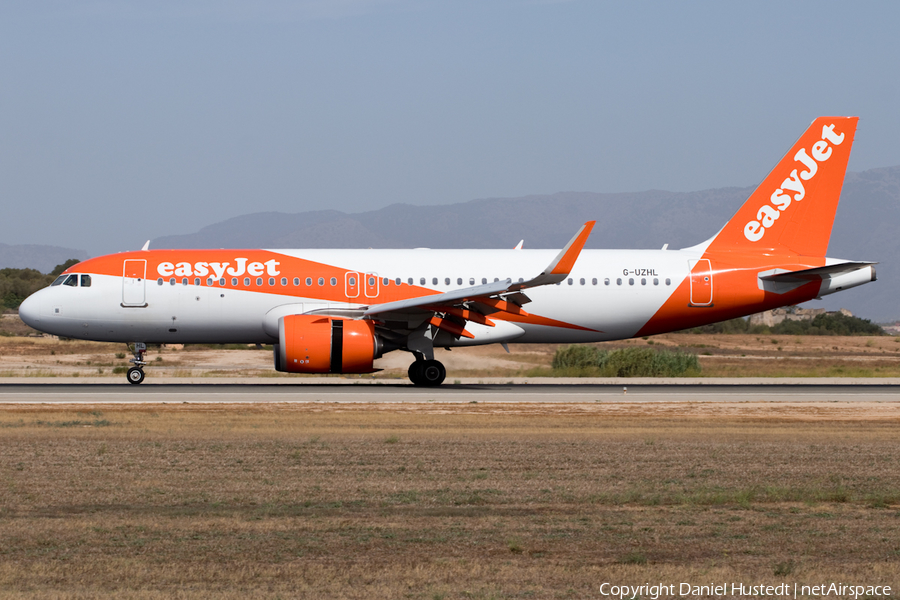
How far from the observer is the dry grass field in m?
6.89

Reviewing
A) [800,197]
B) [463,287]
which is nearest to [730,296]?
[800,197]

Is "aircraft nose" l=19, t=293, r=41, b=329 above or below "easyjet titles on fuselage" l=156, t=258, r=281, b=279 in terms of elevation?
below

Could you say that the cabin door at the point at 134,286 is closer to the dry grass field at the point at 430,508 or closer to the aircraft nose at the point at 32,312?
the aircraft nose at the point at 32,312

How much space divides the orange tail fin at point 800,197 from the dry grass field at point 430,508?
489 inches

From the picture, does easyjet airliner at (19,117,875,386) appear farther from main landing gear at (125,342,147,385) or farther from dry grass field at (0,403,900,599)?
dry grass field at (0,403,900,599)

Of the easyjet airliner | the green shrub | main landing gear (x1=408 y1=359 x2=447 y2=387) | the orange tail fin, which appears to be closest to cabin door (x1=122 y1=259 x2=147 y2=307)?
the easyjet airliner

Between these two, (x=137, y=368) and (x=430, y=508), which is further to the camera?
(x=137, y=368)

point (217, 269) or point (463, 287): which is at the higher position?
point (217, 269)

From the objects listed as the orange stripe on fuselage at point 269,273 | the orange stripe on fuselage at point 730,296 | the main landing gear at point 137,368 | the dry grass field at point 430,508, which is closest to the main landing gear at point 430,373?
the orange stripe on fuselage at point 269,273

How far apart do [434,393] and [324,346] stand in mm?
2910

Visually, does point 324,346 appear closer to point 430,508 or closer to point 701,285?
point 701,285

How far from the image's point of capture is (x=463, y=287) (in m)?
27.1

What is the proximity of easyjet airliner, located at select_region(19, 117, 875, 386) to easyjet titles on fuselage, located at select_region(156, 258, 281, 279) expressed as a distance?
3cm

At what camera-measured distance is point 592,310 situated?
90.2 feet
